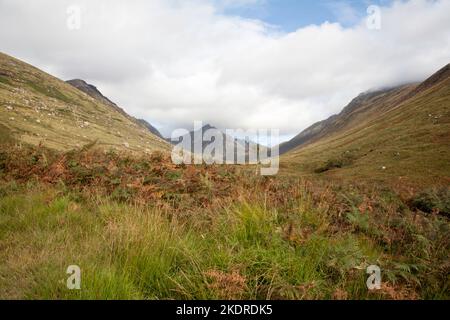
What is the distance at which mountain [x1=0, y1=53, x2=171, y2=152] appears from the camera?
3169 inches

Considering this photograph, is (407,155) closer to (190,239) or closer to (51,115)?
(190,239)

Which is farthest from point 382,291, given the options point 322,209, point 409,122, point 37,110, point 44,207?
point 37,110

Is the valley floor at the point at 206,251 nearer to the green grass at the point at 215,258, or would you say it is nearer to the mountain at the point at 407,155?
the green grass at the point at 215,258

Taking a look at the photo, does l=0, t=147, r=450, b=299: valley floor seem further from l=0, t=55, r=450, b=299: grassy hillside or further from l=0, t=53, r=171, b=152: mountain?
l=0, t=53, r=171, b=152: mountain

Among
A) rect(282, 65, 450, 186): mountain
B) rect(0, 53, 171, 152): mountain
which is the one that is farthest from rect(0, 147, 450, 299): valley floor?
rect(0, 53, 171, 152): mountain

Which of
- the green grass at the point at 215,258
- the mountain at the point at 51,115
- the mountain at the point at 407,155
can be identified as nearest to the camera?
the green grass at the point at 215,258

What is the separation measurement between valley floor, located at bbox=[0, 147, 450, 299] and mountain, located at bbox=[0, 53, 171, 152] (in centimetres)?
5886

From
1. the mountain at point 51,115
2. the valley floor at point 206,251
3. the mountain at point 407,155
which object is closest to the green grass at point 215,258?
the valley floor at point 206,251

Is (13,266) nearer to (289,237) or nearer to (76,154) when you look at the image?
(289,237)

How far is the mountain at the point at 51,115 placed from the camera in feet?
264

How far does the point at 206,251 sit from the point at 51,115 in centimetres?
12680

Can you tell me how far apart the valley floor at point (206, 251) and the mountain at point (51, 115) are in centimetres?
5886

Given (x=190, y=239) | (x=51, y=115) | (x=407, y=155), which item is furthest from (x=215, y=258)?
(x=51, y=115)

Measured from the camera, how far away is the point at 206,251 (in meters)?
4.60
